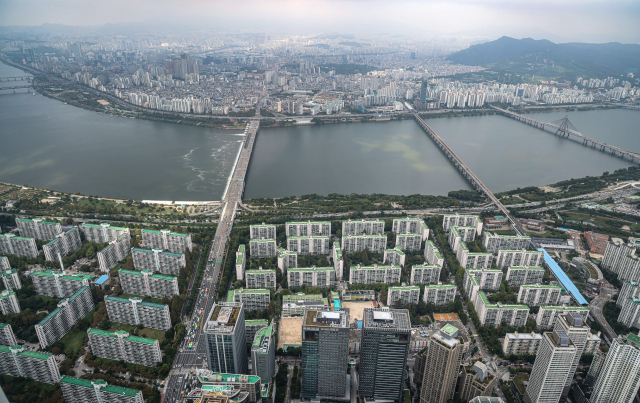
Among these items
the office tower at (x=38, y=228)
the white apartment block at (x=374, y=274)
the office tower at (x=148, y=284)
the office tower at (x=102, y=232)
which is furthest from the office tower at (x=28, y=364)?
the white apartment block at (x=374, y=274)

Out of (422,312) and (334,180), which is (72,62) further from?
(422,312)

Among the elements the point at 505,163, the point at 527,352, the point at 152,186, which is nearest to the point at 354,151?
the point at 505,163

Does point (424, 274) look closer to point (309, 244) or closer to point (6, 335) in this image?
point (309, 244)

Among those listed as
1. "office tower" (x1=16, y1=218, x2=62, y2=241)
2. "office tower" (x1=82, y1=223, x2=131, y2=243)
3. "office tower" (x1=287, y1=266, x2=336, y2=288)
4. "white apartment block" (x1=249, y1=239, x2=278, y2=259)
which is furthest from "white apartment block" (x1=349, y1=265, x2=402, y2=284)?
"office tower" (x1=16, y1=218, x2=62, y2=241)

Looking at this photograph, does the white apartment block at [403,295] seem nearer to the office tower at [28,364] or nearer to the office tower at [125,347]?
the office tower at [125,347]

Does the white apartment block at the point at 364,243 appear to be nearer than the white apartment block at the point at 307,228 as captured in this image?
Yes

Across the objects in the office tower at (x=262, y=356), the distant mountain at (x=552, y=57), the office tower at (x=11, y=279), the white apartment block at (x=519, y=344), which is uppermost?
the distant mountain at (x=552, y=57)

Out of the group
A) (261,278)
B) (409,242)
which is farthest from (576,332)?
(261,278)
